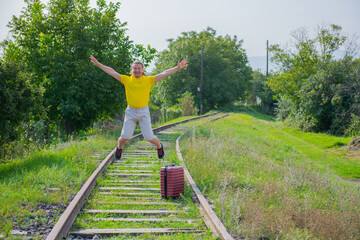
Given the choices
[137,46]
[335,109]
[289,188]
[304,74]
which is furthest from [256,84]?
[289,188]

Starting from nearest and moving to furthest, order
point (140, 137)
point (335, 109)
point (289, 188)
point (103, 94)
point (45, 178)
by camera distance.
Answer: point (45, 178) < point (289, 188) < point (140, 137) < point (103, 94) < point (335, 109)

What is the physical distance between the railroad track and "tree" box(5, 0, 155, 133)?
9283 mm

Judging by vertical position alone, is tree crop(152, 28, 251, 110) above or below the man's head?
above

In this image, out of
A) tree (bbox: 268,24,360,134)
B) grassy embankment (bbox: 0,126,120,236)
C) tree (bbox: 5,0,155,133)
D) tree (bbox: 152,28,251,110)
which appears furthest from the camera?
tree (bbox: 152,28,251,110)

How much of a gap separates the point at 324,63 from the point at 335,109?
14.2 ft

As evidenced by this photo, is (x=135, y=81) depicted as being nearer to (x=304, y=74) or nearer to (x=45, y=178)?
(x=45, y=178)

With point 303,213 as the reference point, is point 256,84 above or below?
above

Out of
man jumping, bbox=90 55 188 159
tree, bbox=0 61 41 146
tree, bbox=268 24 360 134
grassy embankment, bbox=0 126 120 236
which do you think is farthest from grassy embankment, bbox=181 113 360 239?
tree, bbox=268 24 360 134

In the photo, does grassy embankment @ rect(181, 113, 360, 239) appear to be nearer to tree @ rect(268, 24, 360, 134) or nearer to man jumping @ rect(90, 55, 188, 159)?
man jumping @ rect(90, 55, 188, 159)

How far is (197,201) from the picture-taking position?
566 cm

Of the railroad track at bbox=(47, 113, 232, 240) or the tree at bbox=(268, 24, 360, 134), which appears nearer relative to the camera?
the railroad track at bbox=(47, 113, 232, 240)

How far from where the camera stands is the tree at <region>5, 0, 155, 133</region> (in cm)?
1572

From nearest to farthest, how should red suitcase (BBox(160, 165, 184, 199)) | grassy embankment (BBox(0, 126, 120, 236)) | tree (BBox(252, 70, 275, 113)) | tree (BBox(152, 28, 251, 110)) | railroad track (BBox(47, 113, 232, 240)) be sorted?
1. railroad track (BBox(47, 113, 232, 240))
2. grassy embankment (BBox(0, 126, 120, 236))
3. red suitcase (BBox(160, 165, 184, 199))
4. tree (BBox(152, 28, 251, 110))
5. tree (BBox(252, 70, 275, 113))

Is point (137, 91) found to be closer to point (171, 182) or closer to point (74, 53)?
point (171, 182)
